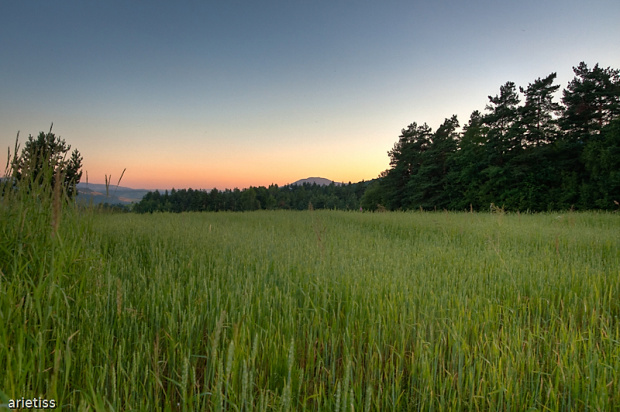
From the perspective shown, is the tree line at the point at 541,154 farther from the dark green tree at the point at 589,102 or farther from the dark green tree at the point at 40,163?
the dark green tree at the point at 40,163

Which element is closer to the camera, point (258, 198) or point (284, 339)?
point (284, 339)

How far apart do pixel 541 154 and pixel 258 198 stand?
73610mm

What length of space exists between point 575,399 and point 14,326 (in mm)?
2834

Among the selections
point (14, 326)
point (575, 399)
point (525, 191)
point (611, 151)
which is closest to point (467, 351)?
point (575, 399)

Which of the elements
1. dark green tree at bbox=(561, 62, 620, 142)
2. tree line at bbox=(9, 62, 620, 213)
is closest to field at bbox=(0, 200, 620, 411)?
tree line at bbox=(9, 62, 620, 213)

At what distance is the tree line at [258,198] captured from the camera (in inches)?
3155

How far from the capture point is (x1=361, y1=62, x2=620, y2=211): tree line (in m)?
23.3

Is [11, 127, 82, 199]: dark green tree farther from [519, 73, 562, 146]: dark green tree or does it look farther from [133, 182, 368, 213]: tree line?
[133, 182, 368, 213]: tree line

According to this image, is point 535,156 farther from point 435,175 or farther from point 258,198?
point 258,198

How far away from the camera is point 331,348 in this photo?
1.92m

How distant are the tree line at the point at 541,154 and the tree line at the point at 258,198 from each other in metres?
37.8

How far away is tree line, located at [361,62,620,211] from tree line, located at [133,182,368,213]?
3784cm

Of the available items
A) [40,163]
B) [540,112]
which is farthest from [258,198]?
[40,163]

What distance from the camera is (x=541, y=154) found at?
27047 mm
